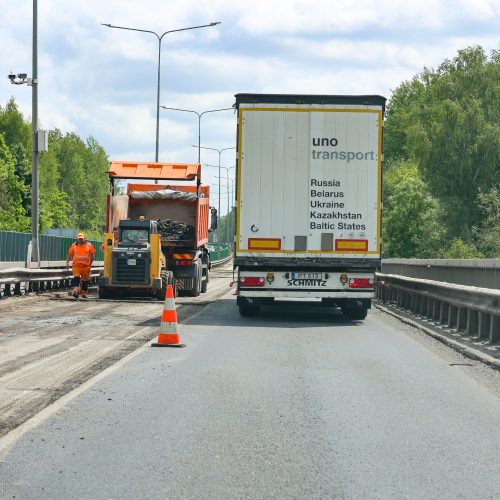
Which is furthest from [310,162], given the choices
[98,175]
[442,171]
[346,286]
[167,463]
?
[98,175]

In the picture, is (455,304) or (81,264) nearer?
(455,304)

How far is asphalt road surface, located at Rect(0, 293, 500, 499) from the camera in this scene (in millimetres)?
5523

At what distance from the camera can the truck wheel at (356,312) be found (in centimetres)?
1864

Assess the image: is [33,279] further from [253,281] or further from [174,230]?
[253,281]

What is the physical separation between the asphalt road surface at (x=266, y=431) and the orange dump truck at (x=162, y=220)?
42.9ft

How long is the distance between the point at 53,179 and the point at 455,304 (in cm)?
10446

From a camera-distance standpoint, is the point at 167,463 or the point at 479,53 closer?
the point at 167,463

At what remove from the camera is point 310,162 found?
17906 millimetres

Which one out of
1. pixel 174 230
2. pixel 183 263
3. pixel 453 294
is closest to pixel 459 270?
pixel 453 294

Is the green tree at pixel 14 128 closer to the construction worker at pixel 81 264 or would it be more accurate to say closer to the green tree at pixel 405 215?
the green tree at pixel 405 215

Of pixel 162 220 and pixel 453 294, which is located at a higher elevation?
pixel 162 220

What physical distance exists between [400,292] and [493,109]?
38.5 metres

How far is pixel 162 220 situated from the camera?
27.3m

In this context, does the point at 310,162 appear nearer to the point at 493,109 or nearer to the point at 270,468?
the point at 270,468
